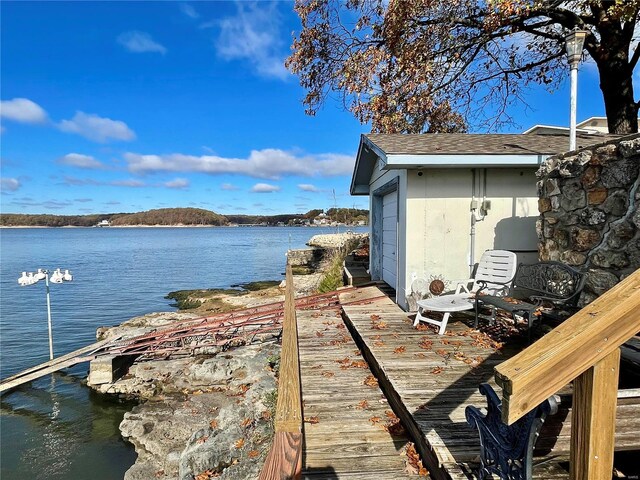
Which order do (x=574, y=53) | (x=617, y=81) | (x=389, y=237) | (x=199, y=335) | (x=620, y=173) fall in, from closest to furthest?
1. (x=620, y=173)
2. (x=574, y=53)
3. (x=389, y=237)
4. (x=617, y=81)
5. (x=199, y=335)

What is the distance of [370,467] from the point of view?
2877mm

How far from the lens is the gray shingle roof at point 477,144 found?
6.02 meters

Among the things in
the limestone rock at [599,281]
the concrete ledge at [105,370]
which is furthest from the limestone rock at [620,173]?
the concrete ledge at [105,370]

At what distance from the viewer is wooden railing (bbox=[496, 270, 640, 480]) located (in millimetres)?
1016

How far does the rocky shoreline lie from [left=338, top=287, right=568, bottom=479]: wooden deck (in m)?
2.04

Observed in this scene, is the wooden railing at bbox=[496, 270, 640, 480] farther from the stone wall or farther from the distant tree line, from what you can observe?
the distant tree line

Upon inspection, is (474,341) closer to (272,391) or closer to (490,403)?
(490,403)

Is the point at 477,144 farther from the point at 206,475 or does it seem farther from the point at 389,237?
the point at 206,475

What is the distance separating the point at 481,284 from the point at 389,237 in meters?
2.67

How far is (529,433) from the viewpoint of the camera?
5.71 feet

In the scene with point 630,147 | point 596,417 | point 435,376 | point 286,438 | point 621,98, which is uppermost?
point 621,98

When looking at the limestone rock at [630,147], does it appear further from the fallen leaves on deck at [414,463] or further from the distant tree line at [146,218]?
the distant tree line at [146,218]

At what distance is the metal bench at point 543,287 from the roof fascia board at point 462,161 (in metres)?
1.70

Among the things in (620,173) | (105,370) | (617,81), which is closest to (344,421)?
(620,173)
